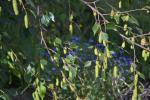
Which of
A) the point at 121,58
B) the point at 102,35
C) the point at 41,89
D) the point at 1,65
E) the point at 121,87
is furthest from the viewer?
the point at 121,58

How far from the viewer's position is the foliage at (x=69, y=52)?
1.75 metres

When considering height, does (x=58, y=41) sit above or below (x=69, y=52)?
above

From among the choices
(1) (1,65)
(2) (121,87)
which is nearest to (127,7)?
(2) (121,87)

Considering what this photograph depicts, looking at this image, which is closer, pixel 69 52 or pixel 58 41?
pixel 58 41

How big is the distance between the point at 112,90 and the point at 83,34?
1.56 metres

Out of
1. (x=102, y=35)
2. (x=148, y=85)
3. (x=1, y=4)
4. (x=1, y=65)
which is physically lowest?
(x=148, y=85)

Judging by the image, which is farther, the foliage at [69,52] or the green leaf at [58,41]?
the green leaf at [58,41]

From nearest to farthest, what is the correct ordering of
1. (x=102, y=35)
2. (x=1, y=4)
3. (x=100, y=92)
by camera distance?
(x=102, y=35) < (x=1, y=4) < (x=100, y=92)

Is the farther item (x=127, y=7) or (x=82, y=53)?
(x=127, y=7)

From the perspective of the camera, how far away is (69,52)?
2695mm

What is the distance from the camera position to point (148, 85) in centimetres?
452

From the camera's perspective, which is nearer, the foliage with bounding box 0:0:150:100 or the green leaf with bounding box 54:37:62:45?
the foliage with bounding box 0:0:150:100

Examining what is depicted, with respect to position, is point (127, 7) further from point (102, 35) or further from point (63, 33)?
point (102, 35)

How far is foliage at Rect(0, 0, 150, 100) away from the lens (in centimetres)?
175
